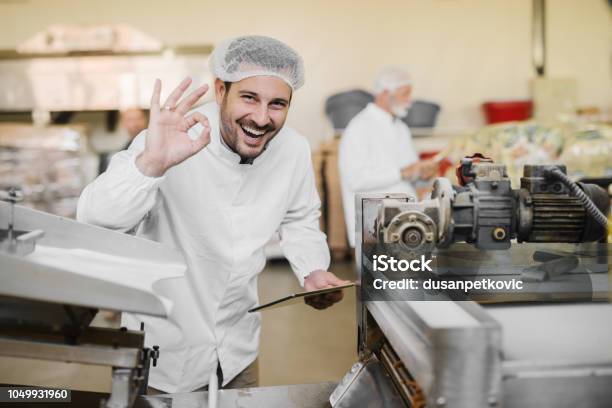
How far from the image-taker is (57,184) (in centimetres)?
526

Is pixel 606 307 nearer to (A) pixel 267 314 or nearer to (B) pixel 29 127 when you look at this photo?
(A) pixel 267 314

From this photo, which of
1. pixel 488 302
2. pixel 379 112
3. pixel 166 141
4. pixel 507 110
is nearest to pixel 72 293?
pixel 166 141

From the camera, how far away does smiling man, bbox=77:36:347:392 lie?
1.56 m

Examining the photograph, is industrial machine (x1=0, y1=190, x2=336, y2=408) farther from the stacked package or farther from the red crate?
the red crate

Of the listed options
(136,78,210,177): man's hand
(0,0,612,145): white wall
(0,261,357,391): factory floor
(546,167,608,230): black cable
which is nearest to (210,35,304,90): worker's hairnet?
(136,78,210,177): man's hand

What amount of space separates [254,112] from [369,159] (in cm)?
234

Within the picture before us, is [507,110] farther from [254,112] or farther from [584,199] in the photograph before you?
[584,199]

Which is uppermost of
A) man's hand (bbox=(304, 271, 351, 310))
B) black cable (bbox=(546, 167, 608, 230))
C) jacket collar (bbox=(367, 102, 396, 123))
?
jacket collar (bbox=(367, 102, 396, 123))

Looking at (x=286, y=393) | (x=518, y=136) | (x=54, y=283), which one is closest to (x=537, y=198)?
(x=286, y=393)

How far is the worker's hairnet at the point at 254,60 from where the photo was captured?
1.59 meters

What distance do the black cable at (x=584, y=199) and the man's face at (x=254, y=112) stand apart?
0.72m

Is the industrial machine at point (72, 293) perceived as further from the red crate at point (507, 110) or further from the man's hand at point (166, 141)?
the red crate at point (507, 110)

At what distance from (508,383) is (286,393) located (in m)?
0.55

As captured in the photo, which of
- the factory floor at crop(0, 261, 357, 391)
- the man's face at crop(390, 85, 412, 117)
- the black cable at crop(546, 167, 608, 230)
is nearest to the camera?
the black cable at crop(546, 167, 608, 230)
